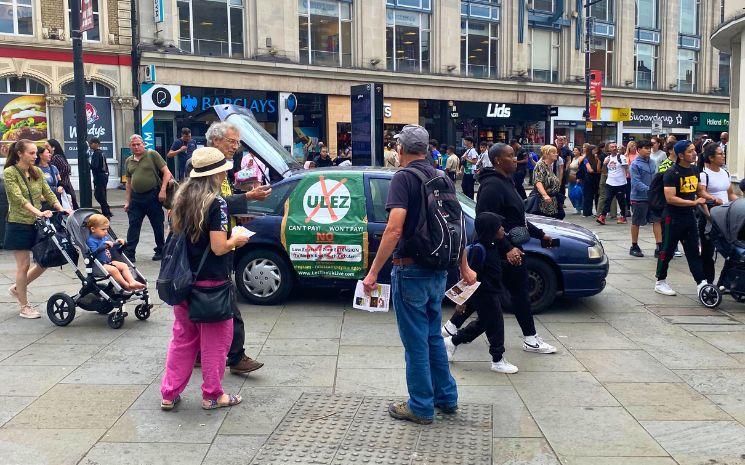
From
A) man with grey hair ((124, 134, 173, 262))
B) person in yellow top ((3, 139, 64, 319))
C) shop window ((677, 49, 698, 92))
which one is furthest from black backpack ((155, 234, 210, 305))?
shop window ((677, 49, 698, 92))

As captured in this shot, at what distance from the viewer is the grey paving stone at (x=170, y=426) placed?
470cm

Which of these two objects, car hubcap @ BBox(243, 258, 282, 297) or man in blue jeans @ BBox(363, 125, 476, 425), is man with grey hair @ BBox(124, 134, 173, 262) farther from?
man in blue jeans @ BBox(363, 125, 476, 425)

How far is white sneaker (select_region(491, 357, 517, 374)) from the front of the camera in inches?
237

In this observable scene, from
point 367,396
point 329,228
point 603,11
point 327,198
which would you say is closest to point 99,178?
Result: point 327,198

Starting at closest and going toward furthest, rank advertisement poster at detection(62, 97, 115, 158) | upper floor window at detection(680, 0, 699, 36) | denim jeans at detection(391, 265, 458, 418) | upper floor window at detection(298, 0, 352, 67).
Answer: denim jeans at detection(391, 265, 458, 418)
advertisement poster at detection(62, 97, 115, 158)
upper floor window at detection(298, 0, 352, 67)
upper floor window at detection(680, 0, 699, 36)

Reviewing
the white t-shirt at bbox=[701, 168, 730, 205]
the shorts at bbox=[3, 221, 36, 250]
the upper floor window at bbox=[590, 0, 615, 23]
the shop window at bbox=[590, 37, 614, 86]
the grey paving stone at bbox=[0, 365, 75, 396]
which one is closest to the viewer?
the grey paving stone at bbox=[0, 365, 75, 396]

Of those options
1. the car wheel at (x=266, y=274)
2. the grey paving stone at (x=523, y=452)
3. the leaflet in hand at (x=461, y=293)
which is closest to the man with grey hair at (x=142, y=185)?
the car wheel at (x=266, y=274)

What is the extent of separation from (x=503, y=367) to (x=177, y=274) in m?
2.66

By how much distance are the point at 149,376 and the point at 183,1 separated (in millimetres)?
24183

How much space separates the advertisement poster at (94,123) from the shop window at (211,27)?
11.8 feet

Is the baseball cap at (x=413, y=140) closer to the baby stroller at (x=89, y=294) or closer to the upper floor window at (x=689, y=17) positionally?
the baby stroller at (x=89, y=294)

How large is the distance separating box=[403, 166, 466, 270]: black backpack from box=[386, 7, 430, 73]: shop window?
29.2 metres

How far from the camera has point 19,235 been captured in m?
7.64

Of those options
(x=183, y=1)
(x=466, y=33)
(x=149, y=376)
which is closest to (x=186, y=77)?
(x=183, y=1)
